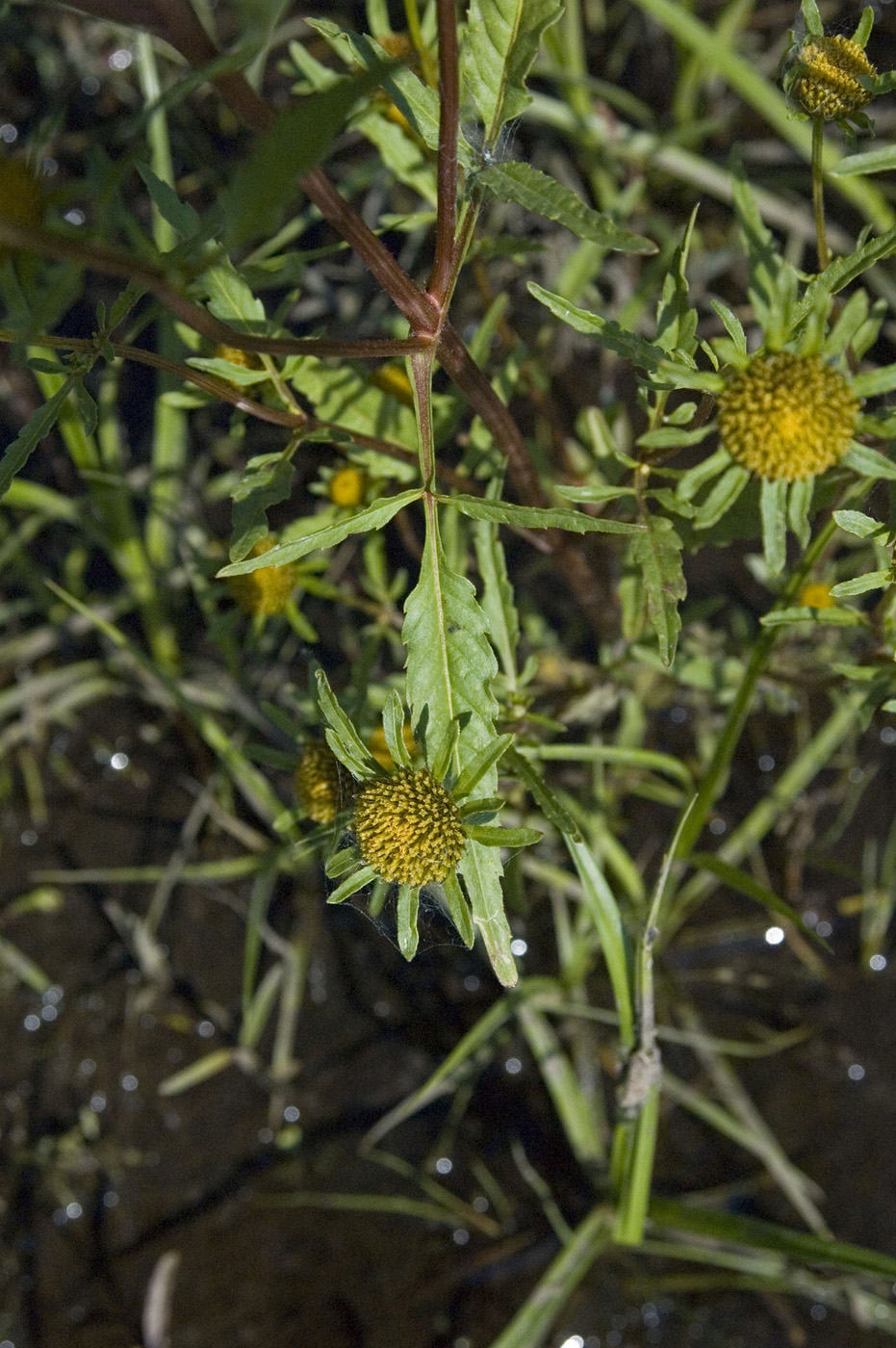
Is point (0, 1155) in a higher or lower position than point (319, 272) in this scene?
lower

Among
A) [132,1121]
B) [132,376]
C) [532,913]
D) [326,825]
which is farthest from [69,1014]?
[132,376]

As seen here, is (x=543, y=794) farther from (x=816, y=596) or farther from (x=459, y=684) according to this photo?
(x=816, y=596)

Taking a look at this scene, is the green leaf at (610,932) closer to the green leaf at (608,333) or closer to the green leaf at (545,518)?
the green leaf at (545,518)

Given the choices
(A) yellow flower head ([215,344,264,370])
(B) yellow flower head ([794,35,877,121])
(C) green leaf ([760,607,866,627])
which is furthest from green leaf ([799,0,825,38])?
(A) yellow flower head ([215,344,264,370])

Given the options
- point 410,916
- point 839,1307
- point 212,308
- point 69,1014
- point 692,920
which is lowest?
point 839,1307

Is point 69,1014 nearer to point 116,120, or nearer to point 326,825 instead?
point 326,825

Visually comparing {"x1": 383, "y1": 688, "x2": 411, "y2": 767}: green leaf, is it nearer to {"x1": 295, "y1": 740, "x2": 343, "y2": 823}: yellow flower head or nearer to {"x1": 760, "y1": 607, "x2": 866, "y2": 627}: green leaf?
{"x1": 295, "y1": 740, "x2": 343, "y2": 823}: yellow flower head
